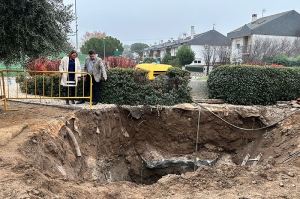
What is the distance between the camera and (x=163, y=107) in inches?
351

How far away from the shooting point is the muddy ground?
4094 mm

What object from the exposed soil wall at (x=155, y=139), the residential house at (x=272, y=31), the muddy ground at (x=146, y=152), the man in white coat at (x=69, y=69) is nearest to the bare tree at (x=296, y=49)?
the residential house at (x=272, y=31)

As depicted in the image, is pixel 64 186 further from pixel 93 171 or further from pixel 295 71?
pixel 295 71

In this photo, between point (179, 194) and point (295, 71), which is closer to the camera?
point (179, 194)

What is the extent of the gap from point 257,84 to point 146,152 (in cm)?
471

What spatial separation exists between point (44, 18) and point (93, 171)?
4195mm

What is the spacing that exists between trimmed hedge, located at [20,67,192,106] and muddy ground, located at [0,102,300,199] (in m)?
0.35

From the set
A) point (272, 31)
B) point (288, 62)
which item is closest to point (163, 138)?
point (288, 62)

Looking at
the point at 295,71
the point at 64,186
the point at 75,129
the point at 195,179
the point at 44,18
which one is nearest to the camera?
the point at 64,186

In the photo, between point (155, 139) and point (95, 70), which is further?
point (155, 139)

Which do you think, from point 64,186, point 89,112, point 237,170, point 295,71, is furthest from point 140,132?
point 295,71

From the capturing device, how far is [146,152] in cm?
934

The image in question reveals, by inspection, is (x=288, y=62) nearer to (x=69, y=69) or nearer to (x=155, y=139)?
(x=155, y=139)

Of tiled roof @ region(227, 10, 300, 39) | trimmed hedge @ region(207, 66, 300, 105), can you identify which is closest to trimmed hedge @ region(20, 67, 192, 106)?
trimmed hedge @ region(207, 66, 300, 105)
